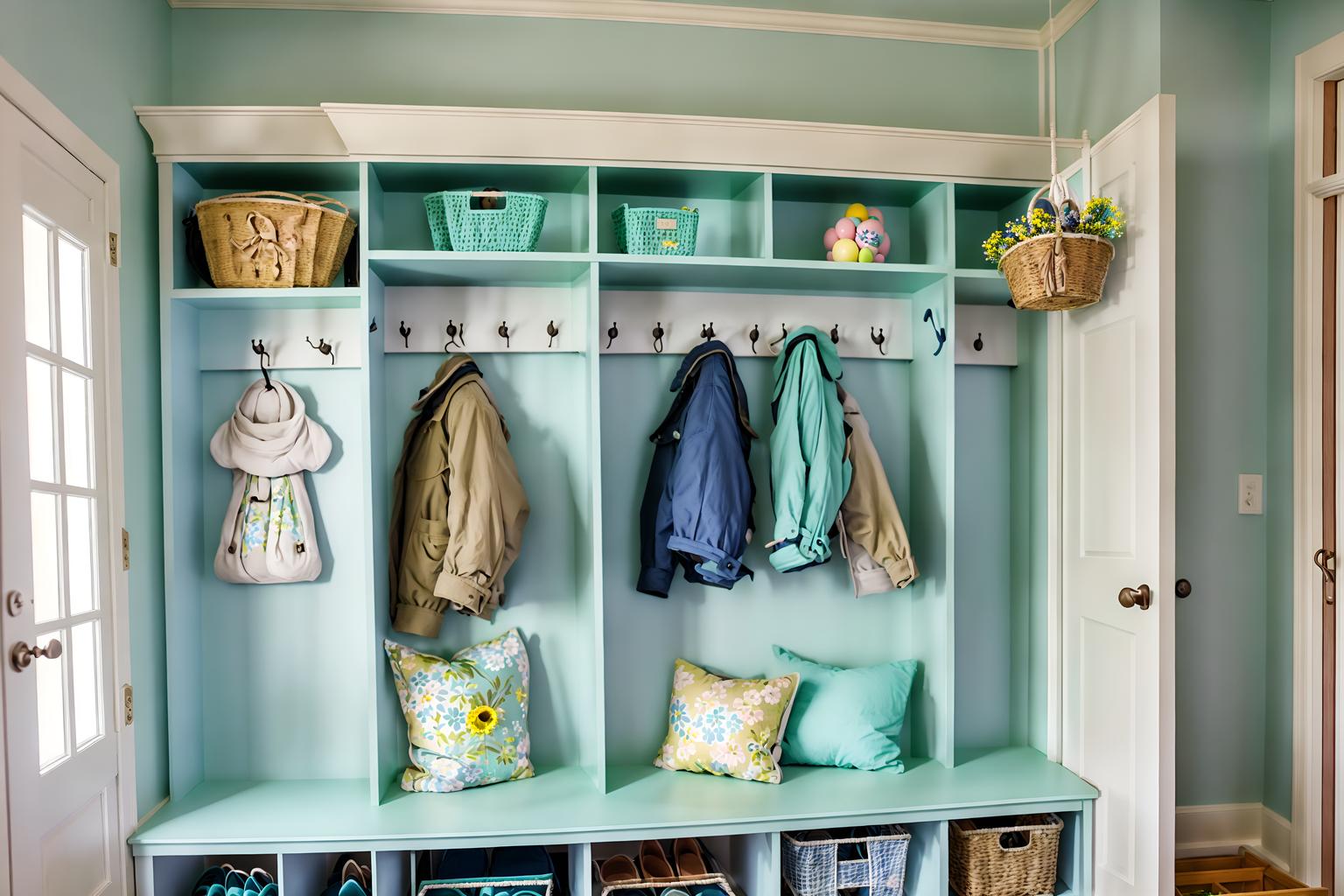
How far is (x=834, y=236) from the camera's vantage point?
268 centimetres

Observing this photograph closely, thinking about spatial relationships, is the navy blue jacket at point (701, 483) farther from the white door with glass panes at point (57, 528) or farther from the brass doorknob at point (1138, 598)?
the white door with glass panes at point (57, 528)

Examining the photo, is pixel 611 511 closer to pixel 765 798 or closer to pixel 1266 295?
pixel 765 798

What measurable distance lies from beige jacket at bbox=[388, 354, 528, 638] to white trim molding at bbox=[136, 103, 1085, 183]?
59 cm

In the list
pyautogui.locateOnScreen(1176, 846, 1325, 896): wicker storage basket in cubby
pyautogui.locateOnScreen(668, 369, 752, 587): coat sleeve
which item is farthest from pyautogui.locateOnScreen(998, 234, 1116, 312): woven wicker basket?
pyautogui.locateOnScreen(1176, 846, 1325, 896): wicker storage basket in cubby

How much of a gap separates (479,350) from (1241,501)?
2194 mm

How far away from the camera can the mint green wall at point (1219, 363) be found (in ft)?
8.48

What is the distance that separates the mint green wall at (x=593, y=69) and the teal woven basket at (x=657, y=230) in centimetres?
47

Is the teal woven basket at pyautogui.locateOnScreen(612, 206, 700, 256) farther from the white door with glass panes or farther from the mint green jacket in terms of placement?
the white door with glass panes

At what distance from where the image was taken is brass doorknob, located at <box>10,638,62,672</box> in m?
1.79

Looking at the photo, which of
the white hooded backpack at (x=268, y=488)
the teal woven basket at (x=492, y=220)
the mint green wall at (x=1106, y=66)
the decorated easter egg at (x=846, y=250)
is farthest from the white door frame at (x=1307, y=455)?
the white hooded backpack at (x=268, y=488)

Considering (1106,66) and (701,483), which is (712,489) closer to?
(701,483)

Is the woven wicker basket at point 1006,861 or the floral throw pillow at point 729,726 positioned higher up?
the floral throw pillow at point 729,726

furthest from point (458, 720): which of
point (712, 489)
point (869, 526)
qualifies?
point (869, 526)

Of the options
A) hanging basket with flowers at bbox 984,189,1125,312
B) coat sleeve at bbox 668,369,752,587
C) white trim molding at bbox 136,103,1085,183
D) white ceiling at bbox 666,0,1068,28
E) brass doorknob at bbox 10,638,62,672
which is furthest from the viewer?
white ceiling at bbox 666,0,1068,28
